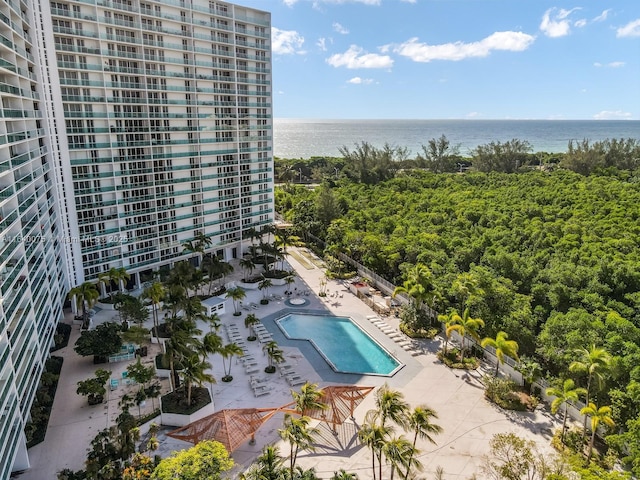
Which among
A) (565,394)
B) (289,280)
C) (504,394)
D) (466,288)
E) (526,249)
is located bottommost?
(504,394)

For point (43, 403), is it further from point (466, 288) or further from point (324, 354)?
point (466, 288)

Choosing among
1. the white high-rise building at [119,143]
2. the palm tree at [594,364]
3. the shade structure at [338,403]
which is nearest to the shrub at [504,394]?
the palm tree at [594,364]


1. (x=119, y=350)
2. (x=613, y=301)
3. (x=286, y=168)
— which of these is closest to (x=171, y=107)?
(x=119, y=350)

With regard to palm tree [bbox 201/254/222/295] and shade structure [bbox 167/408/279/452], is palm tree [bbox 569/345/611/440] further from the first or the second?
palm tree [bbox 201/254/222/295]

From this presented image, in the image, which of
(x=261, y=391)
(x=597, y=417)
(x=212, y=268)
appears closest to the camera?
(x=597, y=417)

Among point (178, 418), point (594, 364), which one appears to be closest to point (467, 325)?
point (594, 364)

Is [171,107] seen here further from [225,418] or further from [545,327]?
[545,327]

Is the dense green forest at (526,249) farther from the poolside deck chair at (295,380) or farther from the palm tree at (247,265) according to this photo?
the poolside deck chair at (295,380)
